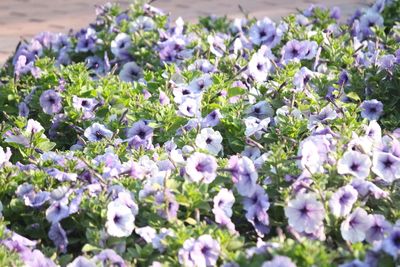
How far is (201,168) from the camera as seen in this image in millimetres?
3199

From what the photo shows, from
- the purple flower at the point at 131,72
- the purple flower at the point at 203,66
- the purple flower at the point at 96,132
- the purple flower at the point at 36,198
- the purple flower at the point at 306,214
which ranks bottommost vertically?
the purple flower at the point at 131,72

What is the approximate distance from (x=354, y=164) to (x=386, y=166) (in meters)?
0.16

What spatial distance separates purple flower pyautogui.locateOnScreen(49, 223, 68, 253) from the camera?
3094 millimetres

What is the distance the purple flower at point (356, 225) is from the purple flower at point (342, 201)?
25mm

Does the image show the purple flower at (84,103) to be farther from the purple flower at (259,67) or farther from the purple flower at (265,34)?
the purple flower at (265,34)

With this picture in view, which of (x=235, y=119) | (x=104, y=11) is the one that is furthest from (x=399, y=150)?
(x=104, y=11)

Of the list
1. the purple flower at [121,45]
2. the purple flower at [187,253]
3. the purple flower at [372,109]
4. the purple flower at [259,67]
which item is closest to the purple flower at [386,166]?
the purple flower at [187,253]

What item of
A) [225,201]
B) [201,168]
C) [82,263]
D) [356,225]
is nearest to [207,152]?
A: [201,168]

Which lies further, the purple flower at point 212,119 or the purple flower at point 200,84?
the purple flower at point 200,84

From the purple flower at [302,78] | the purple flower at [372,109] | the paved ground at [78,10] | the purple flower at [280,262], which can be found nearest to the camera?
the purple flower at [280,262]

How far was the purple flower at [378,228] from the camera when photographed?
3.04 m

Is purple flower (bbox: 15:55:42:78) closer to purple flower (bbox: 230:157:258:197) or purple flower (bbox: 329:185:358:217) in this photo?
purple flower (bbox: 230:157:258:197)

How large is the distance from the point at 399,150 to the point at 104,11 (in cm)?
278

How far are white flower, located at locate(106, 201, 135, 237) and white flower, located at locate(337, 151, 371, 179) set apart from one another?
698 millimetres
